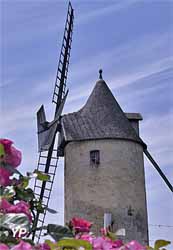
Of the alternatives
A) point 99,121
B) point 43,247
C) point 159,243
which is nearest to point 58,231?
point 43,247

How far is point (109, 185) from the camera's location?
10.5m

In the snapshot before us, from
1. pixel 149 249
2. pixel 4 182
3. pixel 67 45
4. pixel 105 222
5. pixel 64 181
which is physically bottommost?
pixel 149 249

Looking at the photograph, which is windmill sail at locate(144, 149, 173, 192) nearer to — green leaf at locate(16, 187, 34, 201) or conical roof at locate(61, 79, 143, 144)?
conical roof at locate(61, 79, 143, 144)

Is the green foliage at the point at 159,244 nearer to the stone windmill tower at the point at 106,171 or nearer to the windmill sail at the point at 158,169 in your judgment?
the stone windmill tower at the point at 106,171

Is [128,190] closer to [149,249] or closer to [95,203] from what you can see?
[95,203]

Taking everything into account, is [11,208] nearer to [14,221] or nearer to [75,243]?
[14,221]

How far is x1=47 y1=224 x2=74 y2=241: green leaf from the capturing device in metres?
0.98

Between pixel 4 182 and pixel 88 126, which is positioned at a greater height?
pixel 88 126

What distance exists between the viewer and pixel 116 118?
11.3m

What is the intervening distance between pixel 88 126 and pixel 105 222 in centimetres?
211

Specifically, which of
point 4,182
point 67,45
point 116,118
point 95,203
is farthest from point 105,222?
point 4,182

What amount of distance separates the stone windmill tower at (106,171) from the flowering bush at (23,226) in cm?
918

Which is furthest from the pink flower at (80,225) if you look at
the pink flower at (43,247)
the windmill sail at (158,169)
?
the windmill sail at (158,169)

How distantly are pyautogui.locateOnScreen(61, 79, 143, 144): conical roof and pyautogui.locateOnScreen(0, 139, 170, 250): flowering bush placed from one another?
31.7ft
